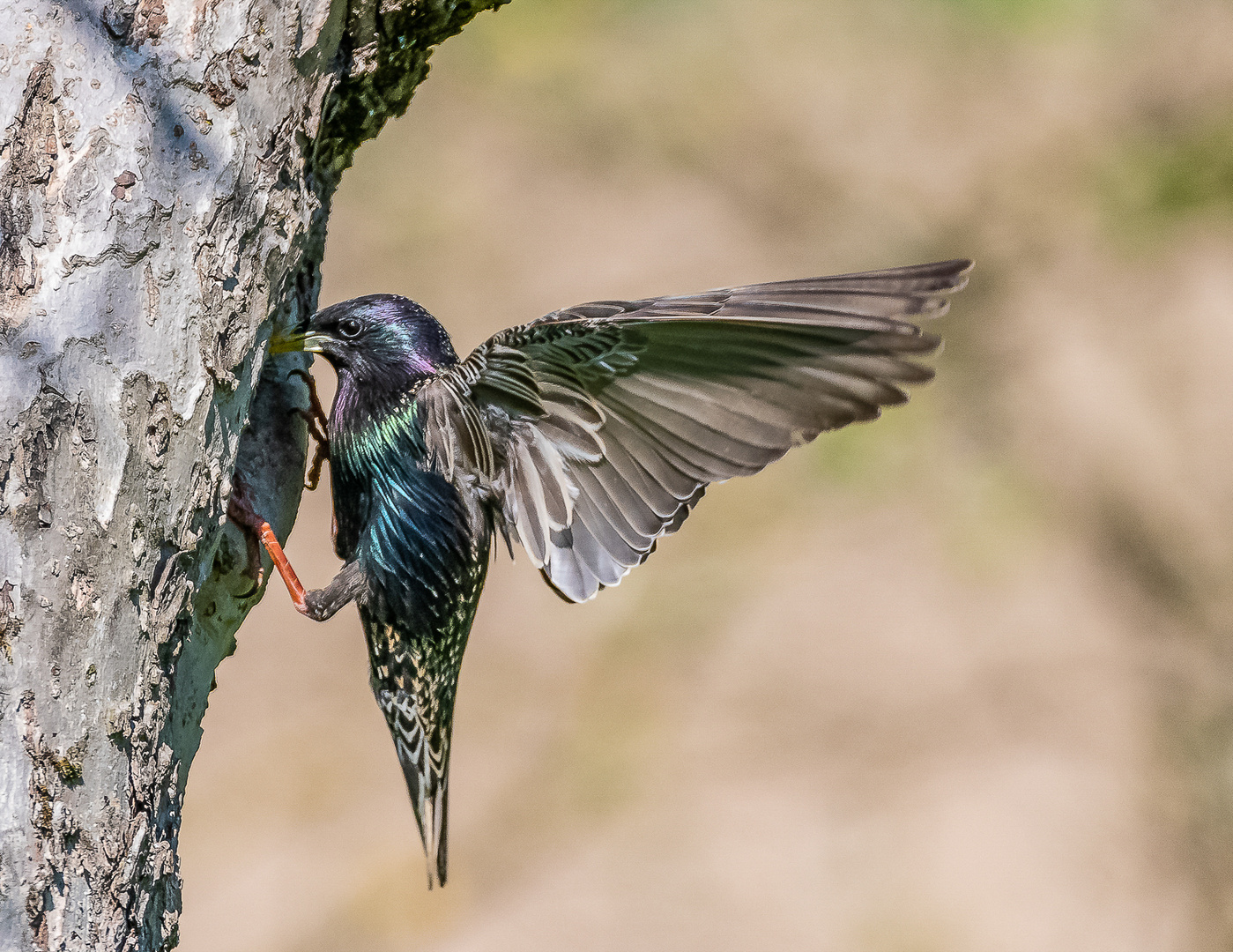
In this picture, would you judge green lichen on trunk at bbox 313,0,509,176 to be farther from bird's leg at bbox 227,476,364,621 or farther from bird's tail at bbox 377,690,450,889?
bird's tail at bbox 377,690,450,889

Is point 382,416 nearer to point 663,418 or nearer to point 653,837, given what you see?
point 663,418

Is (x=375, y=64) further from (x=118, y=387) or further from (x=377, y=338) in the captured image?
(x=118, y=387)

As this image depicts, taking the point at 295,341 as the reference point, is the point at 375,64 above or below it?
above

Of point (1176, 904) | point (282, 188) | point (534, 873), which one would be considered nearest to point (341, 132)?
point (282, 188)

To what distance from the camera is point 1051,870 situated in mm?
4465

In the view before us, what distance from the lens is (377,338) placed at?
7.49 ft

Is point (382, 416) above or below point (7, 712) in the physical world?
above

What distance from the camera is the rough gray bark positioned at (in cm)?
143

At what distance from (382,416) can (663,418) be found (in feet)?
1.90

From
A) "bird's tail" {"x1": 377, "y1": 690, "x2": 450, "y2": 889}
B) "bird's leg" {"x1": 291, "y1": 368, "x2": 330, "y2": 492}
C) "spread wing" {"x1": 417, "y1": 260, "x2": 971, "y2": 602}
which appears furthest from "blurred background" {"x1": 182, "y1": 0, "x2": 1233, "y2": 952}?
"spread wing" {"x1": 417, "y1": 260, "x2": 971, "y2": 602}

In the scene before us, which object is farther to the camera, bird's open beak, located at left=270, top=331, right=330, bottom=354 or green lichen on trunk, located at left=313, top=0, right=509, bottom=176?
bird's open beak, located at left=270, top=331, right=330, bottom=354

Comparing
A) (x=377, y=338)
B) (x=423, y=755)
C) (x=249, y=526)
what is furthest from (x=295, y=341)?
(x=423, y=755)

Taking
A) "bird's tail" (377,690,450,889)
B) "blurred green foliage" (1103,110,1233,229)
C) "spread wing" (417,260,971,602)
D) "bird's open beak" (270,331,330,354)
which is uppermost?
"blurred green foliage" (1103,110,1233,229)

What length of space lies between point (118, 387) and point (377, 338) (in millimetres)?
794
